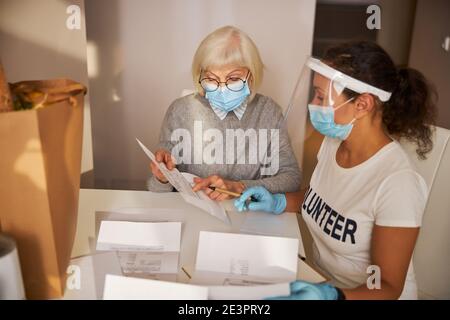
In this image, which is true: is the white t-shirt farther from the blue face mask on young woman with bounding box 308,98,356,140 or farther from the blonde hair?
the blonde hair

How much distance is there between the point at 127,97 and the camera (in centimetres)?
115

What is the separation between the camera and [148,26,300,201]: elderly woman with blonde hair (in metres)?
1.07

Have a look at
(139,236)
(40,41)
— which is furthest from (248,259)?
(40,41)

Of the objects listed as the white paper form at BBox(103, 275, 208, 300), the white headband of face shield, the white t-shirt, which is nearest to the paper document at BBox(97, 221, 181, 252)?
the white paper form at BBox(103, 275, 208, 300)

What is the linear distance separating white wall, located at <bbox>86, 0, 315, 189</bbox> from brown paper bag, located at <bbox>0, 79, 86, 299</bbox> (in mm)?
278

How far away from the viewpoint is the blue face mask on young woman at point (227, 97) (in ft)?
3.55

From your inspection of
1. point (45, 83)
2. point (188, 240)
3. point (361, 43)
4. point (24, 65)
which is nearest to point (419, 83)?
point (361, 43)

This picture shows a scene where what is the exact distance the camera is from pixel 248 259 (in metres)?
0.92

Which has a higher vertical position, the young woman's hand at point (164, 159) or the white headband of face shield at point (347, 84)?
the white headband of face shield at point (347, 84)

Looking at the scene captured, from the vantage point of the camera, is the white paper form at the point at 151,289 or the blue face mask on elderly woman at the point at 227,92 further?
the blue face mask on elderly woman at the point at 227,92

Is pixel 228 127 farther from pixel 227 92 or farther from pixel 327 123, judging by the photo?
pixel 327 123

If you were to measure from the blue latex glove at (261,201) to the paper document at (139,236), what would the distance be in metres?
0.18

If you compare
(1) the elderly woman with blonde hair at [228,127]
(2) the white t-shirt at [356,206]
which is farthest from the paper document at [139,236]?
(2) the white t-shirt at [356,206]

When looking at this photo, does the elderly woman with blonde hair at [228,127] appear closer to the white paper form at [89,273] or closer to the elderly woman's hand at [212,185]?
the elderly woman's hand at [212,185]
